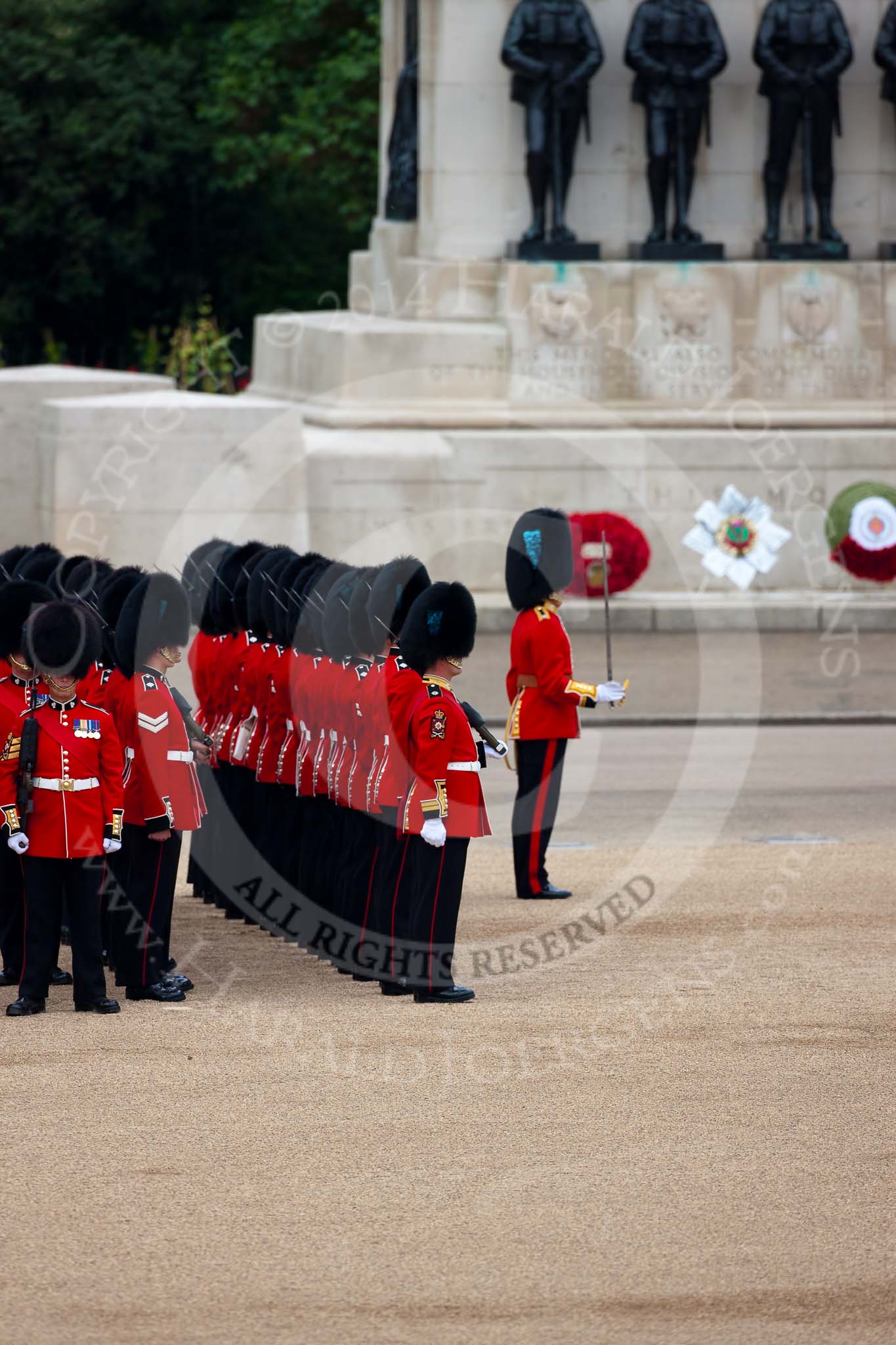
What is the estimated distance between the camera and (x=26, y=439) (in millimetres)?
19000

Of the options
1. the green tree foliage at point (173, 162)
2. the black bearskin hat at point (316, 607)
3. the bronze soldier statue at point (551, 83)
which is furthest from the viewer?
the green tree foliage at point (173, 162)

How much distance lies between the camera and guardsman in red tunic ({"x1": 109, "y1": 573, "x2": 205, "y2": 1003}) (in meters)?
8.19

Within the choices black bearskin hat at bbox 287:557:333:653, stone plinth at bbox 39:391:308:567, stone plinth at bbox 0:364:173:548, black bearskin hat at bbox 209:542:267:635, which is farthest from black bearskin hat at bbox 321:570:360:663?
stone plinth at bbox 0:364:173:548

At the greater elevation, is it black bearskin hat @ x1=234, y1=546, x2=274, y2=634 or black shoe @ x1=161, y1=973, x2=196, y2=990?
black bearskin hat @ x1=234, y1=546, x2=274, y2=634

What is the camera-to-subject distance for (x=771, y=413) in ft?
66.2

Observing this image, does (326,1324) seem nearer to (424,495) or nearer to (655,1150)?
(655,1150)

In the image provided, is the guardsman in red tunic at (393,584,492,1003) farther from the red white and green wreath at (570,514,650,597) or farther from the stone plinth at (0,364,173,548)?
the red white and green wreath at (570,514,650,597)

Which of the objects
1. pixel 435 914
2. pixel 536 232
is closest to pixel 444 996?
pixel 435 914

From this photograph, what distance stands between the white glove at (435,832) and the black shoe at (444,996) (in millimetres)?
530

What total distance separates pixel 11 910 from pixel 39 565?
6.84 ft

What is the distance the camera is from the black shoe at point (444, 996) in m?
8.12

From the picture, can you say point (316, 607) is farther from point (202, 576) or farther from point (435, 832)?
point (435, 832)

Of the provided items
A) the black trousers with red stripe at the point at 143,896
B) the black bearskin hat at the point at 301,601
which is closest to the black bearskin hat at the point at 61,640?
the black trousers with red stripe at the point at 143,896

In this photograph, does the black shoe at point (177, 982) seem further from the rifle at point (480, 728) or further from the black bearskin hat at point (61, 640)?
the rifle at point (480, 728)
